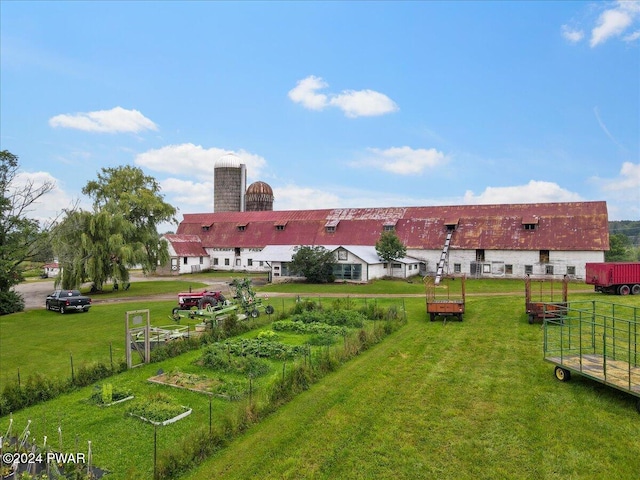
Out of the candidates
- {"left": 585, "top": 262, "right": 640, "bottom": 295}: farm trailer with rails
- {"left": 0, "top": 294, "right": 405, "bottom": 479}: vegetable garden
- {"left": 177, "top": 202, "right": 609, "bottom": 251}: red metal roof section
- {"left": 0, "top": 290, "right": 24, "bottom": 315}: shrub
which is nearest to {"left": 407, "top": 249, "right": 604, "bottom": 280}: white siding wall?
{"left": 177, "top": 202, "right": 609, "bottom": 251}: red metal roof section

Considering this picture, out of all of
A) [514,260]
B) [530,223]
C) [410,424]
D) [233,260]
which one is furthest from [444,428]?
[233,260]

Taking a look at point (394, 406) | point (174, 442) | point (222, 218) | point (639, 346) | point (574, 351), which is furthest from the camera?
point (222, 218)

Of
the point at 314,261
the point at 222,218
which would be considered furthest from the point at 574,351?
the point at 222,218

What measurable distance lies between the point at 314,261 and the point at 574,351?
92.8 ft

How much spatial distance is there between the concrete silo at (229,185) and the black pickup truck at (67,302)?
4397cm

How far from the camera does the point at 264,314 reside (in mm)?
25188

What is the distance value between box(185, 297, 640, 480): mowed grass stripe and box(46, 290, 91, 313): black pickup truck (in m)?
22.2

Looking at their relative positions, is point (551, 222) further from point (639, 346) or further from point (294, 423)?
point (294, 423)

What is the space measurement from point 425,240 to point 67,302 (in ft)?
115

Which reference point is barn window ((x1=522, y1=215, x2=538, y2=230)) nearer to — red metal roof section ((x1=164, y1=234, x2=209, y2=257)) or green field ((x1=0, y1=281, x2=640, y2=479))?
green field ((x1=0, y1=281, x2=640, y2=479))

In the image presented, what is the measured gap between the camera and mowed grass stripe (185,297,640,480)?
8.15 meters

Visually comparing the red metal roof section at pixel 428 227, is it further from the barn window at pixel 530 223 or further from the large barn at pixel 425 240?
the barn window at pixel 530 223

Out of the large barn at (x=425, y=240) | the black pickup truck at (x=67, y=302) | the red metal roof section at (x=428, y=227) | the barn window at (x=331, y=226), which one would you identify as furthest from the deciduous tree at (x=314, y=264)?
the black pickup truck at (x=67, y=302)

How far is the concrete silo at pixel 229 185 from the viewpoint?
72625 mm
